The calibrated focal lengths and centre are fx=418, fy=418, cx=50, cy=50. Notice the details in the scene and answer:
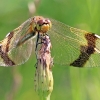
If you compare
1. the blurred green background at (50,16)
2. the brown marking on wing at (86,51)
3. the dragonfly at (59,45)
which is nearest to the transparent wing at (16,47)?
the dragonfly at (59,45)

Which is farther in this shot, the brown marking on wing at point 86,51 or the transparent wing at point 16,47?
the brown marking on wing at point 86,51

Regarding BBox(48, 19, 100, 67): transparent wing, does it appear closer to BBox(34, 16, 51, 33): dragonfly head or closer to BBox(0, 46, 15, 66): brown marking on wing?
BBox(34, 16, 51, 33): dragonfly head

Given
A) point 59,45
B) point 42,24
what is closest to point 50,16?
point 59,45

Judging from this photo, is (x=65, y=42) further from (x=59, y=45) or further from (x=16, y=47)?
(x=16, y=47)

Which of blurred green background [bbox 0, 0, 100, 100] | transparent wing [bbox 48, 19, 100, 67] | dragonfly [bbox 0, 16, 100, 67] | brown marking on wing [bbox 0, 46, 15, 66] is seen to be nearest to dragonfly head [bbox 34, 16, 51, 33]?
dragonfly [bbox 0, 16, 100, 67]

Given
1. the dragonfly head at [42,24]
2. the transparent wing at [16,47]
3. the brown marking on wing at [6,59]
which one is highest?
the dragonfly head at [42,24]

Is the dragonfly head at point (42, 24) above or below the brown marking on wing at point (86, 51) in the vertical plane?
above

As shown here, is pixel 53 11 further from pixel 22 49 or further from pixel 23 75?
pixel 22 49

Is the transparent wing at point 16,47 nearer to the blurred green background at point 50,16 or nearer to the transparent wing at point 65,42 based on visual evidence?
the transparent wing at point 65,42
